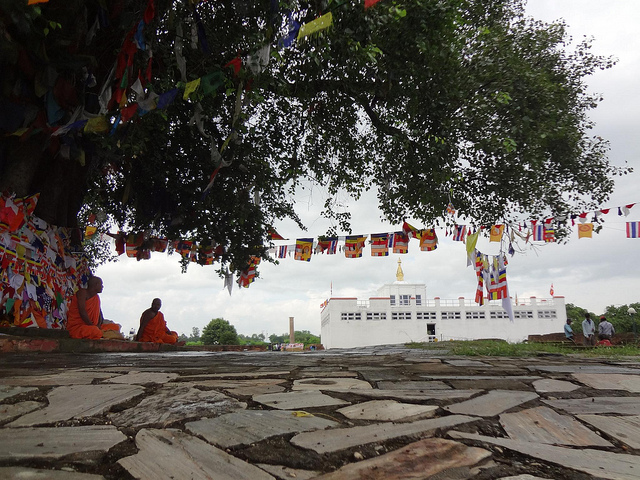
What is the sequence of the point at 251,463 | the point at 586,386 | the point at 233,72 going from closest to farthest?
the point at 251,463 → the point at 586,386 → the point at 233,72

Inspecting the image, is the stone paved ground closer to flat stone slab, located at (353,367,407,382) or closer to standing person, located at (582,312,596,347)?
flat stone slab, located at (353,367,407,382)

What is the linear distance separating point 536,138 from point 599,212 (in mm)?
4483

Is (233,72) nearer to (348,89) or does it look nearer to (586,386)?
(348,89)

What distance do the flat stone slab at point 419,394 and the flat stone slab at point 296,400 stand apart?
0.22 m

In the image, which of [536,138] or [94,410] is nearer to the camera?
[94,410]

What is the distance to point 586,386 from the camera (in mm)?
2676

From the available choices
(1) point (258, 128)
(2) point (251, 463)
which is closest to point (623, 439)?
(2) point (251, 463)

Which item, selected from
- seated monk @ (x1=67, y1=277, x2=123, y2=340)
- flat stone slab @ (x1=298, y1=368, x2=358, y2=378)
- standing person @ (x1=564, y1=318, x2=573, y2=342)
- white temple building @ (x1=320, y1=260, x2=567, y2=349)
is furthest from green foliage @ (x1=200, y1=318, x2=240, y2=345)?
flat stone slab @ (x1=298, y1=368, x2=358, y2=378)

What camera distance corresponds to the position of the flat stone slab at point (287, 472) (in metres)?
1.24

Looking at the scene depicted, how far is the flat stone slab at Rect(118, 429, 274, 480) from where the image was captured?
1.25 m

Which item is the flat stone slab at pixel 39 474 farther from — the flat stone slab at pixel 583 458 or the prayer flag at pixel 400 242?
the prayer flag at pixel 400 242

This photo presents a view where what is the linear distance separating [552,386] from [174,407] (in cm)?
223

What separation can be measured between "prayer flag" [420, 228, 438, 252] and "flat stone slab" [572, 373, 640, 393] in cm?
1040

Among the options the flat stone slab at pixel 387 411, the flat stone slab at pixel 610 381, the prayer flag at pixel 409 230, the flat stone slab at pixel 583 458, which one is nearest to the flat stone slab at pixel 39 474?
the flat stone slab at pixel 387 411
